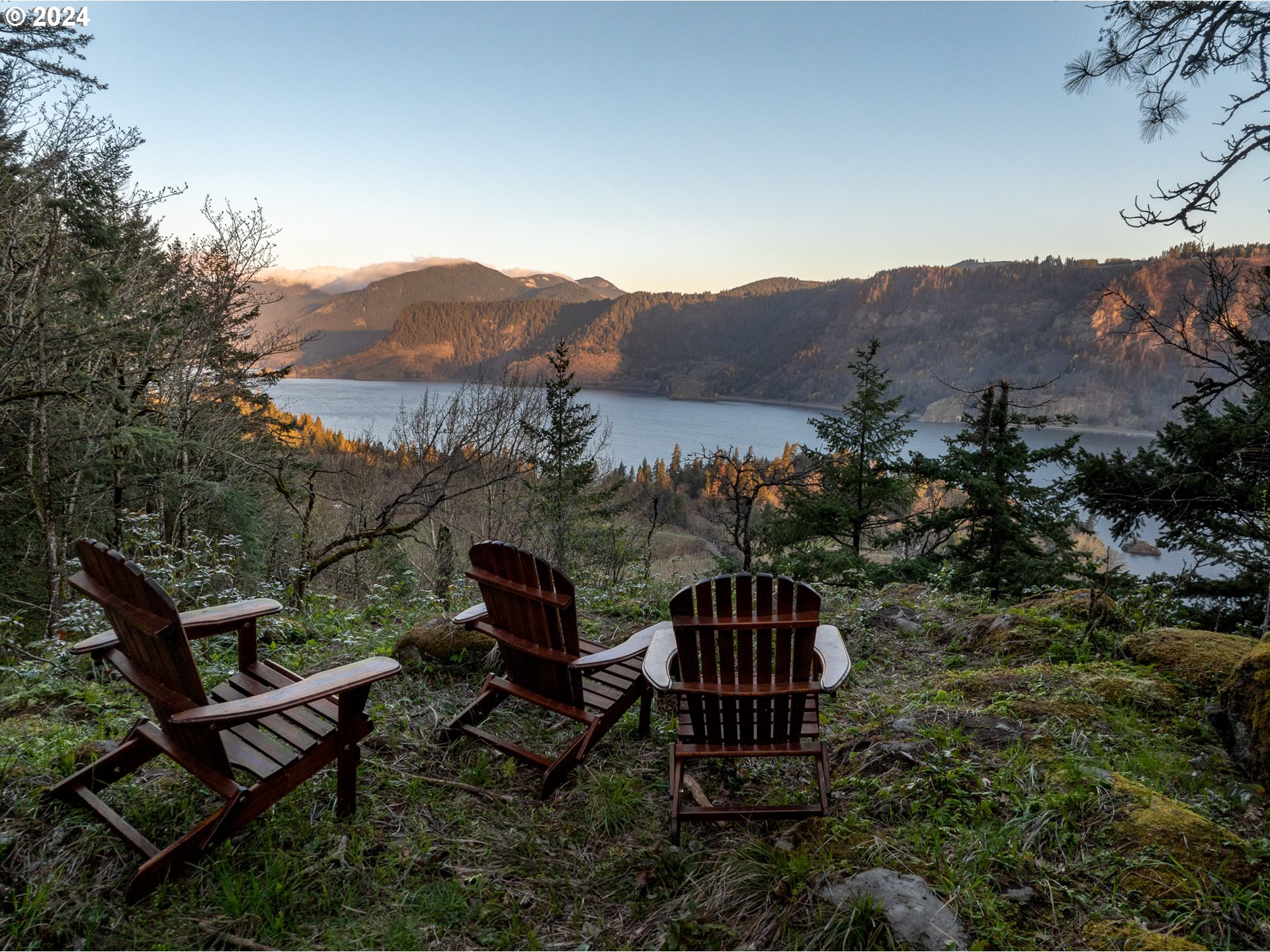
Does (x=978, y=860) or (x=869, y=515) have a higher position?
(x=978, y=860)

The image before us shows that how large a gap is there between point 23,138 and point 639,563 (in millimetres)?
12836

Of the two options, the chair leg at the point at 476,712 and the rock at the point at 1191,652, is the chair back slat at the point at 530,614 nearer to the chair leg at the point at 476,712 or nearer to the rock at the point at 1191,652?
the chair leg at the point at 476,712

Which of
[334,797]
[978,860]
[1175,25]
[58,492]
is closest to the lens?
[978,860]

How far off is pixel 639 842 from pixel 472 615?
144 cm

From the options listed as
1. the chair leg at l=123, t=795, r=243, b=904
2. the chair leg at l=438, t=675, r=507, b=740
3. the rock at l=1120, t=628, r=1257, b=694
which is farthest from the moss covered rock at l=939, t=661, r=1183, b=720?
the chair leg at l=123, t=795, r=243, b=904

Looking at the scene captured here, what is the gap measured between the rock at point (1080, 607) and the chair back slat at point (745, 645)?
10.9ft

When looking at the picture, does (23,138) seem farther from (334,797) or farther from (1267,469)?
(1267,469)

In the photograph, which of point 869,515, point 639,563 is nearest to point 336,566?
point 639,563

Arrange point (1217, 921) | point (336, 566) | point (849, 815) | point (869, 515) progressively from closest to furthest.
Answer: point (1217, 921) < point (849, 815) < point (869, 515) < point (336, 566)

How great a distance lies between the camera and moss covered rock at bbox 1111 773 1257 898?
2.17 meters

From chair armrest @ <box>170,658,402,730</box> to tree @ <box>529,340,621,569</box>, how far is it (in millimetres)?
18334

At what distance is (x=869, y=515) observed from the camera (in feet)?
50.1

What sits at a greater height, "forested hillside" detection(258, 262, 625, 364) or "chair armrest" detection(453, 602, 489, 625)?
"forested hillside" detection(258, 262, 625, 364)

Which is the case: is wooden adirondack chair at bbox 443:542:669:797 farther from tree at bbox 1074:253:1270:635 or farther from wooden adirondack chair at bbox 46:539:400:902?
tree at bbox 1074:253:1270:635
